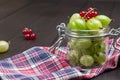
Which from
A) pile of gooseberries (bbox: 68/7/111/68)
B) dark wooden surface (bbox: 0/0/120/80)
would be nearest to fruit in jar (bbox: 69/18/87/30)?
pile of gooseberries (bbox: 68/7/111/68)

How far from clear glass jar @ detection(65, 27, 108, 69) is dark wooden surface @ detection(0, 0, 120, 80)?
51mm

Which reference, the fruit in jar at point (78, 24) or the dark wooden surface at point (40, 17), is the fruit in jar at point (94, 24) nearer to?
the fruit in jar at point (78, 24)

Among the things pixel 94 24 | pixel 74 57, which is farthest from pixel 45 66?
pixel 94 24

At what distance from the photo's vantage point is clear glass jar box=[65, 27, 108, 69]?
92cm

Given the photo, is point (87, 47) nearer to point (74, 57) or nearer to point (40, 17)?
point (74, 57)

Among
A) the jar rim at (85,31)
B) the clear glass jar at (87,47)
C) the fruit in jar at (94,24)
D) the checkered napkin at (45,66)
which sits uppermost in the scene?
the fruit in jar at (94,24)

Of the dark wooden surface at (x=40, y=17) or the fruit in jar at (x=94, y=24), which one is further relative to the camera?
the dark wooden surface at (x=40, y=17)

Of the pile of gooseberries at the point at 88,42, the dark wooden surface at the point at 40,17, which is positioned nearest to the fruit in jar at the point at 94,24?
the pile of gooseberries at the point at 88,42

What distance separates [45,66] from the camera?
0.99 meters

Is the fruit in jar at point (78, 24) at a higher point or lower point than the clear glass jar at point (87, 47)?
higher

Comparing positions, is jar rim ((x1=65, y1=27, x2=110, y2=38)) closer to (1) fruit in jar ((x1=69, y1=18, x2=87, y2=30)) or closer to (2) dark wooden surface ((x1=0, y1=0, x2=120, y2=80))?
(1) fruit in jar ((x1=69, y1=18, x2=87, y2=30))

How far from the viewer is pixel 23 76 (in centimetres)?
90

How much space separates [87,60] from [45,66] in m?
0.14

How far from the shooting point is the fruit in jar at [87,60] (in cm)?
92
